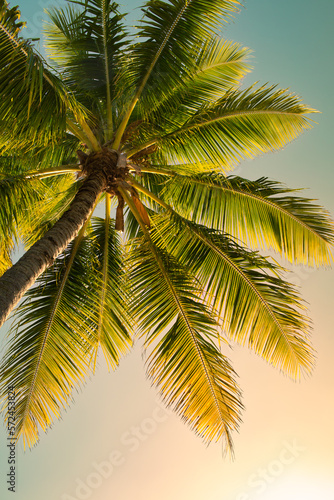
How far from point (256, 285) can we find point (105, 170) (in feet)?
8.52

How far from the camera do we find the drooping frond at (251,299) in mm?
5832

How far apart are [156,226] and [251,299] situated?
1.74 m

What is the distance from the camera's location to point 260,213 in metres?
6.58

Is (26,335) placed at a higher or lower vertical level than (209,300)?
lower

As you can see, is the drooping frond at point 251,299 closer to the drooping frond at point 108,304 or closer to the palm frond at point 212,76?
the drooping frond at point 108,304

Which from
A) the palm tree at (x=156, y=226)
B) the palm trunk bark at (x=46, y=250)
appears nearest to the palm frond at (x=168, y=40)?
the palm tree at (x=156, y=226)

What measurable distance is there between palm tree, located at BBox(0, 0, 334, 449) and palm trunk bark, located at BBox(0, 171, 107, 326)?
2 cm

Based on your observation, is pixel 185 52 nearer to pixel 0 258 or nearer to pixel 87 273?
pixel 87 273

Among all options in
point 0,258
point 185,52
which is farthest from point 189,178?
point 0,258

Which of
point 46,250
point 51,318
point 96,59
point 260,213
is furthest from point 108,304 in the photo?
point 96,59

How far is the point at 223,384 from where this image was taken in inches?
223

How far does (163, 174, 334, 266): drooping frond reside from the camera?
636 cm

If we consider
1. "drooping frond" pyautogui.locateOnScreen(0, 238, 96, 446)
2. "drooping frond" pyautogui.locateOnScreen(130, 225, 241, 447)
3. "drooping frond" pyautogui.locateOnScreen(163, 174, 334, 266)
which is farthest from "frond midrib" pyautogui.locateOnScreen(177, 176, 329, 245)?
"drooping frond" pyautogui.locateOnScreen(0, 238, 96, 446)

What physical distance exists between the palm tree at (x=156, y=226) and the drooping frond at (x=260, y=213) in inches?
0.7
